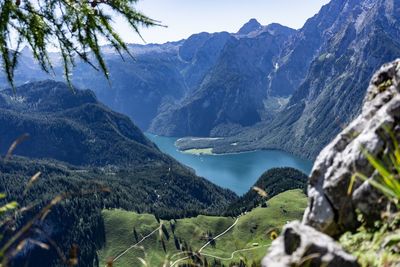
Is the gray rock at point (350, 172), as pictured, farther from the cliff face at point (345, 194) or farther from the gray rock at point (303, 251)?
the gray rock at point (303, 251)

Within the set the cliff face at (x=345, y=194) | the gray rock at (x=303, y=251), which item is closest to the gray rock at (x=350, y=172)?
the cliff face at (x=345, y=194)

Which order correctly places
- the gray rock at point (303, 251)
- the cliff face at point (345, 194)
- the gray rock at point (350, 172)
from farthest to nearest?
1. the gray rock at point (350, 172)
2. the cliff face at point (345, 194)
3. the gray rock at point (303, 251)

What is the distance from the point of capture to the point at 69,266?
4789 millimetres

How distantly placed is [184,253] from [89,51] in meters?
4.13

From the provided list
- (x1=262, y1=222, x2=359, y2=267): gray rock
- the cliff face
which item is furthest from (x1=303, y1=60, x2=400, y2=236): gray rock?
(x1=262, y1=222, x2=359, y2=267): gray rock

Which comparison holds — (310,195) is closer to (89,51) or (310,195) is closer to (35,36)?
(89,51)

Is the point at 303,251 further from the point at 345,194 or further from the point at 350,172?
the point at 350,172

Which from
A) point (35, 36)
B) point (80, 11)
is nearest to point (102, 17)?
point (80, 11)

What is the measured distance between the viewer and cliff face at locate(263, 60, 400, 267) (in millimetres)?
5787

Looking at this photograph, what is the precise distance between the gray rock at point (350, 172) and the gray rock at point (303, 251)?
1.35 m

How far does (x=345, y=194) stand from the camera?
298 inches

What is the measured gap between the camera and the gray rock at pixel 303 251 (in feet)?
18.1

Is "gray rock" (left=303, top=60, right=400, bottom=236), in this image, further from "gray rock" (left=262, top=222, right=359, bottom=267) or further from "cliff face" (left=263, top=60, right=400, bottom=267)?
"gray rock" (left=262, top=222, right=359, bottom=267)

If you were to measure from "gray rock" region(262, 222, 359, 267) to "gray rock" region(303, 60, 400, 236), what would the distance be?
1.35 m
